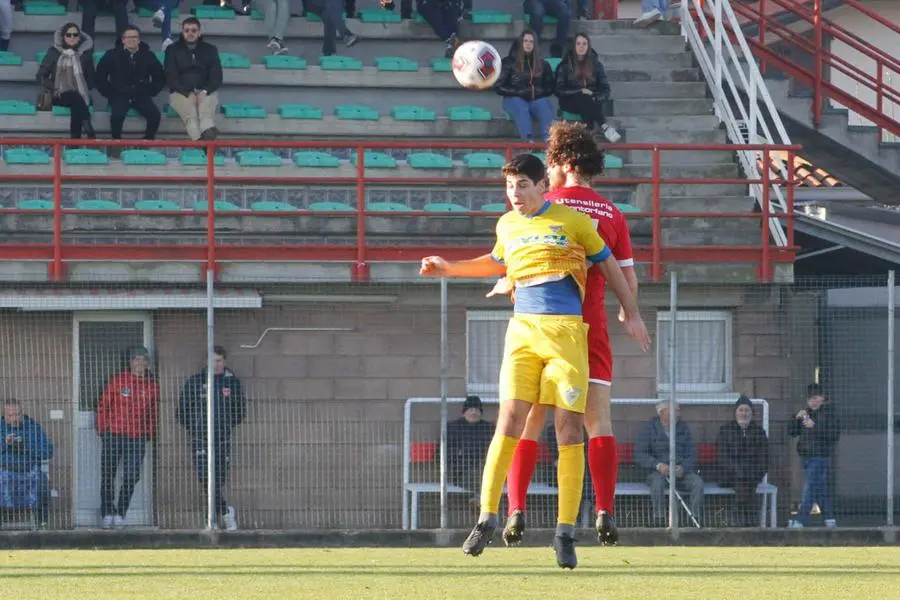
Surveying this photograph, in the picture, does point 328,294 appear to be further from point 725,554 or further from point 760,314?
point 725,554

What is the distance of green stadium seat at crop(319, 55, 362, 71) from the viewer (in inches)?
816

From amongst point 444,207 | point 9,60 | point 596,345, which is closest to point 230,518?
point 444,207

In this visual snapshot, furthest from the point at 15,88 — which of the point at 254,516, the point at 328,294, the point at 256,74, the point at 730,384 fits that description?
the point at 730,384

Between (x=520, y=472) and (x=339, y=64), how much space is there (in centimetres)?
1272

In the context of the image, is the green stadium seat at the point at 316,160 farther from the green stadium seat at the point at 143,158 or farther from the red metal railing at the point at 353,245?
the red metal railing at the point at 353,245

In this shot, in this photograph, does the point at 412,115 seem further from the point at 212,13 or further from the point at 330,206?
the point at 212,13

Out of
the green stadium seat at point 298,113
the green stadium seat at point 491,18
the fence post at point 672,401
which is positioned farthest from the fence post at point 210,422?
the green stadium seat at point 491,18

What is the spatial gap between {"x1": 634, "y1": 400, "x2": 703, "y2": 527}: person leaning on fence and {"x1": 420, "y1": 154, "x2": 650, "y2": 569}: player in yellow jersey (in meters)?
7.18

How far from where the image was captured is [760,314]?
17.3 m

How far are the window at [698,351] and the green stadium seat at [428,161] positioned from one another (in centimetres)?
330

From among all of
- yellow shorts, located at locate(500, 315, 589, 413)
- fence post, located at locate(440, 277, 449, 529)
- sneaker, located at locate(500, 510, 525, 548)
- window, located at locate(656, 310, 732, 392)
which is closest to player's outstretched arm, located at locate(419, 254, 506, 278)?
yellow shorts, located at locate(500, 315, 589, 413)

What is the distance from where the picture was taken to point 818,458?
16.0 metres

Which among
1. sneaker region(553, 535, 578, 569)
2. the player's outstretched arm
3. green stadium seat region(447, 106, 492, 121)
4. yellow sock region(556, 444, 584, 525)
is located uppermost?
green stadium seat region(447, 106, 492, 121)

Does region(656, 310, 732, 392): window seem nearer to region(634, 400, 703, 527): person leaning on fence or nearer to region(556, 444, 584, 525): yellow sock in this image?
region(634, 400, 703, 527): person leaning on fence
